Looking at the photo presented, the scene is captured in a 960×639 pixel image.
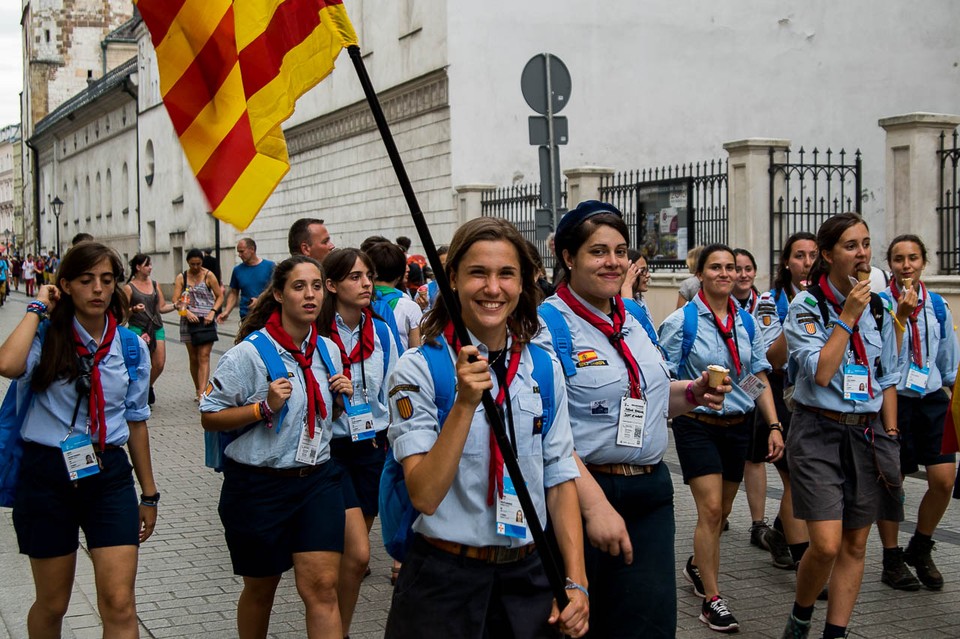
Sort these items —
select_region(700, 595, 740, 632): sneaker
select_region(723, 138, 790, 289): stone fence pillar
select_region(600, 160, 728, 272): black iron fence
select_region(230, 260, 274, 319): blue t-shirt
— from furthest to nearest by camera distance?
select_region(600, 160, 728, 272): black iron fence, select_region(723, 138, 790, 289): stone fence pillar, select_region(230, 260, 274, 319): blue t-shirt, select_region(700, 595, 740, 632): sneaker

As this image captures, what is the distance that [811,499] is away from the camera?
5.33 metres

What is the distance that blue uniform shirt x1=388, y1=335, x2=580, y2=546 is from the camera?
130 inches

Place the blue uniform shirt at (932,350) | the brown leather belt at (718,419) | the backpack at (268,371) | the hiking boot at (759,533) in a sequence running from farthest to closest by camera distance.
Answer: the hiking boot at (759,533), the blue uniform shirt at (932,350), the brown leather belt at (718,419), the backpack at (268,371)

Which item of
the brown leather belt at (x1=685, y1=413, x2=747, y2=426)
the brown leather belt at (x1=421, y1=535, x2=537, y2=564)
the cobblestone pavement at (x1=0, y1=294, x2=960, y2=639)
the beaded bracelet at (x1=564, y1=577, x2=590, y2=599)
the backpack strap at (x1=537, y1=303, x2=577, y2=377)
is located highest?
the backpack strap at (x1=537, y1=303, x2=577, y2=377)

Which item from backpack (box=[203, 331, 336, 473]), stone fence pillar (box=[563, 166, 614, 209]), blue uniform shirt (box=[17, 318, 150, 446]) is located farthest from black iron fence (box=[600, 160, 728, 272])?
blue uniform shirt (box=[17, 318, 150, 446])

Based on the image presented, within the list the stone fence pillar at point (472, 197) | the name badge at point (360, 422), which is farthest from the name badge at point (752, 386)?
the stone fence pillar at point (472, 197)

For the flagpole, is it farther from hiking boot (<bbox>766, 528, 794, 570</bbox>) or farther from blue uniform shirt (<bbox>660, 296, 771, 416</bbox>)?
hiking boot (<bbox>766, 528, 794, 570</bbox>)

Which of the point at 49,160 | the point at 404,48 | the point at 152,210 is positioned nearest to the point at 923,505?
the point at 404,48

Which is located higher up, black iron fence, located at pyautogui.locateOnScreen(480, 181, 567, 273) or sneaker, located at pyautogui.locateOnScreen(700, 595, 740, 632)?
black iron fence, located at pyautogui.locateOnScreen(480, 181, 567, 273)

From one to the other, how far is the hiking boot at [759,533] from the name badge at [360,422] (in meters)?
2.88

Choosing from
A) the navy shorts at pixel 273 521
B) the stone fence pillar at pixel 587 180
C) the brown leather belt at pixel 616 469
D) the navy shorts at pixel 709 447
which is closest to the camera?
the brown leather belt at pixel 616 469

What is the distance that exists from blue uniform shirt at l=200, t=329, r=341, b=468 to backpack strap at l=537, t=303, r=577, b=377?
51.5 inches

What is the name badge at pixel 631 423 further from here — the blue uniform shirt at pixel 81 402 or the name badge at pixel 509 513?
the blue uniform shirt at pixel 81 402

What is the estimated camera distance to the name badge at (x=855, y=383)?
17.9 ft
